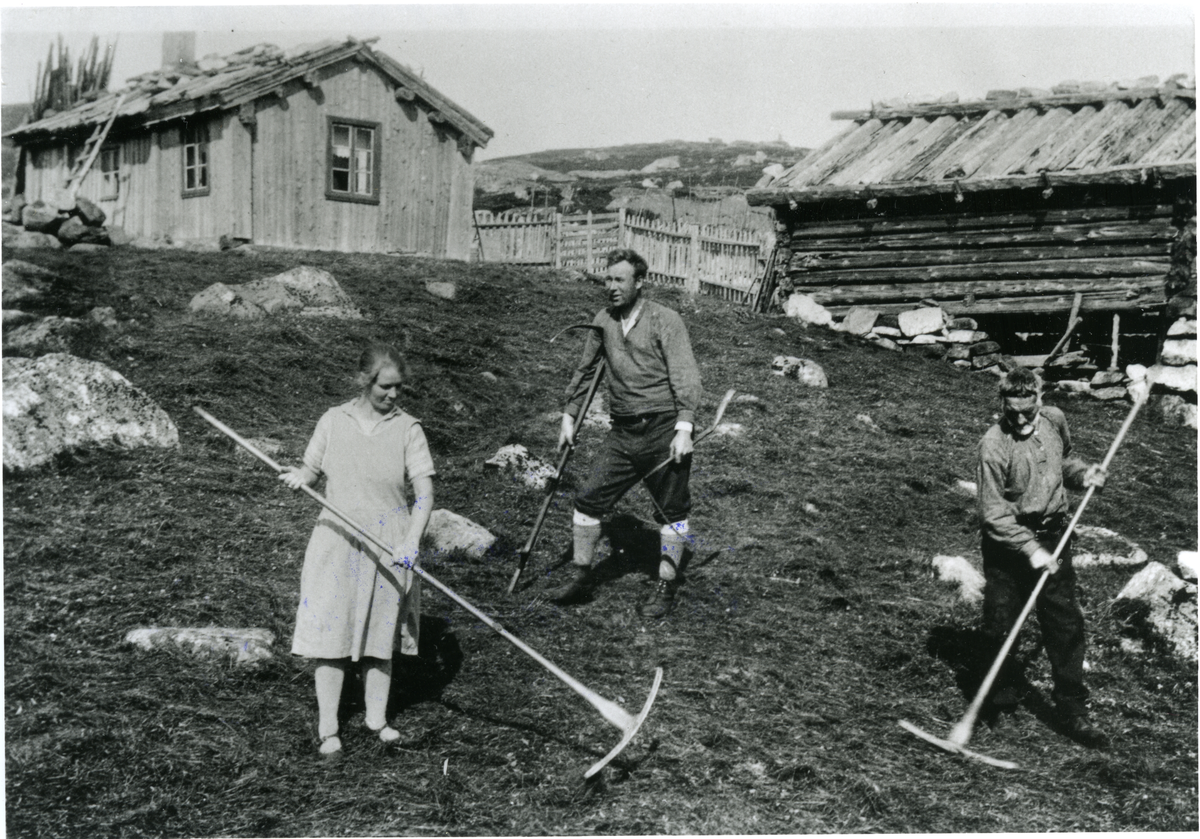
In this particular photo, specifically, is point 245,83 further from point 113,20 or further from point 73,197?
point 113,20

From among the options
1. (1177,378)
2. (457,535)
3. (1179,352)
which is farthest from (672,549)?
(1179,352)

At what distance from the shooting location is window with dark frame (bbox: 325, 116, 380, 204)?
667 inches

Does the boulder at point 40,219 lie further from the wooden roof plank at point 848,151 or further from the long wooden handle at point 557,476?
the long wooden handle at point 557,476

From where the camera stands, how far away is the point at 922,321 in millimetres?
12805

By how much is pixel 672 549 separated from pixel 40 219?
1326 cm

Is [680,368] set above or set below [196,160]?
below

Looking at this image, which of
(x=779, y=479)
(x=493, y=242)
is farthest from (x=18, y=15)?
(x=493, y=242)

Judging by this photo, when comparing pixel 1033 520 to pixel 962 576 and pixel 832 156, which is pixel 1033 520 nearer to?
pixel 962 576

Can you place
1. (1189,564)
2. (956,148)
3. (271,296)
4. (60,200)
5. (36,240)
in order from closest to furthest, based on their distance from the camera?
(1189,564)
(271,296)
(956,148)
(36,240)
(60,200)

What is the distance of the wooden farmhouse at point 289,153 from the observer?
16.2m

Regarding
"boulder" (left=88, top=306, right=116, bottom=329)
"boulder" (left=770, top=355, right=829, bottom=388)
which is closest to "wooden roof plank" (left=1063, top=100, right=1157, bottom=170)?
"boulder" (left=770, top=355, right=829, bottom=388)

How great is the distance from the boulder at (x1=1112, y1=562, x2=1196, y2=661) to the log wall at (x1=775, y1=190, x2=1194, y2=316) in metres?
6.83

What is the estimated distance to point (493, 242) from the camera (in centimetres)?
2034

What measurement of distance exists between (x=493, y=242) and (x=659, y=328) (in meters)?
15.1
